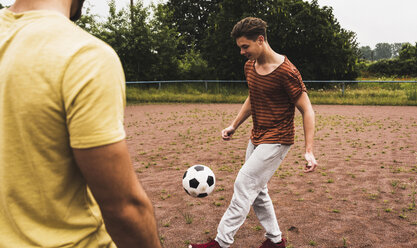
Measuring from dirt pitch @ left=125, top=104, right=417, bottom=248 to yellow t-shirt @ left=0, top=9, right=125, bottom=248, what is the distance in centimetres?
308

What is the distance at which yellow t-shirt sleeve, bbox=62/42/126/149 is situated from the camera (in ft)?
2.40

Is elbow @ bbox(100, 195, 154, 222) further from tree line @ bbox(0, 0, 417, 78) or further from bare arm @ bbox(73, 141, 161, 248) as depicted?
tree line @ bbox(0, 0, 417, 78)

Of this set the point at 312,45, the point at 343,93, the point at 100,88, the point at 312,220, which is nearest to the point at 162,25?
the point at 312,45

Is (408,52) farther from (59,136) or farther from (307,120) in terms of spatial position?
(59,136)

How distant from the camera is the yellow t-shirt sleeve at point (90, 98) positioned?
0.73 m

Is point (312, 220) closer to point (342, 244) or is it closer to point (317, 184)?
point (342, 244)

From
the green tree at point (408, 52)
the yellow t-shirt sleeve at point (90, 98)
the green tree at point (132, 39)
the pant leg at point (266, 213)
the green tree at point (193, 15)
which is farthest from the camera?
the green tree at point (408, 52)

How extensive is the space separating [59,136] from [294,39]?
2530cm

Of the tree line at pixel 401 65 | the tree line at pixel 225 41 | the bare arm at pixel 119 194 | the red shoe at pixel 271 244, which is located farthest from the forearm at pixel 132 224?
the tree line at pixel 401 65

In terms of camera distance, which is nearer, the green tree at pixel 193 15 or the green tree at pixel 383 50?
the green tree at pixel 193 15

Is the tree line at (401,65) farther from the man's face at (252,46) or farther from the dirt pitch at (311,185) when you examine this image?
the man's face at (252,46)

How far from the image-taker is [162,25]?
919 inches

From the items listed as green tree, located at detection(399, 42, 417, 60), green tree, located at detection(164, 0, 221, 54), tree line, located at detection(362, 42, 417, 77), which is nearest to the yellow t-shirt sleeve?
green tree, located at detection(164, 0, 221, 54)

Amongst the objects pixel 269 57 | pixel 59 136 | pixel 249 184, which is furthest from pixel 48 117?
pixel 269 57
